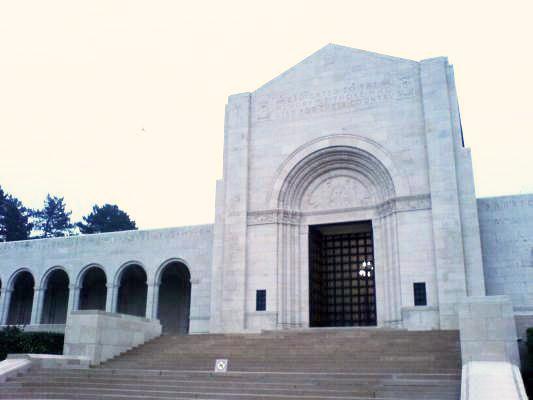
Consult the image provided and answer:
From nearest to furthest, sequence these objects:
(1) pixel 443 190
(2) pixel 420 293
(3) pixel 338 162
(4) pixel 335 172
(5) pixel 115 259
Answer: (2) pixel 420 293
(1) pixel 443 190
(3) pixel 338 162
(4) pixel 335 172
(5) pixel 115 259

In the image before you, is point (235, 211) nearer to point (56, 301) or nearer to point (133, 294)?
point (133, 294)

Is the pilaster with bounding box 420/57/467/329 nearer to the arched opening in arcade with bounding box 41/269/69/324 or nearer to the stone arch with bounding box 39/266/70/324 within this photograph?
the stone arch with bounding box 39/266/70/324

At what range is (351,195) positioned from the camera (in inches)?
925

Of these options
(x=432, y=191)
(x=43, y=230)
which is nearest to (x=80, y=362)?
(x=432, y=191)

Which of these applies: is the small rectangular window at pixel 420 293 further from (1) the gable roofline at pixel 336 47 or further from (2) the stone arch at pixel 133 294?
(2) the stone arch at pixel 133 294

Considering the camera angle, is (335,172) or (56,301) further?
(56,301)

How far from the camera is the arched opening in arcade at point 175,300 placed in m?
31.0

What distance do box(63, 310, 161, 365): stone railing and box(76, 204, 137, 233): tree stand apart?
4697cm

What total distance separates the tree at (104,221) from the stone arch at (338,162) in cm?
4355

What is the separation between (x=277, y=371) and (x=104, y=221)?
5396 centimetres

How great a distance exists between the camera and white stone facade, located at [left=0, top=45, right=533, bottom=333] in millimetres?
20578

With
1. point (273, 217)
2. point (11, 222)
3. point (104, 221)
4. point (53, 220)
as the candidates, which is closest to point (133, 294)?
point (273, 217)

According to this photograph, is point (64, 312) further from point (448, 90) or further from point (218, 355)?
point (448, 90)

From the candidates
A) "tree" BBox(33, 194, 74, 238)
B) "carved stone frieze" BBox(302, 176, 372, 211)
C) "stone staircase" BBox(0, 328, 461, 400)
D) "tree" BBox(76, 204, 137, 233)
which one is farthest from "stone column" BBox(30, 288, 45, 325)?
"tree" BBox(33, 194, 74, 238)
